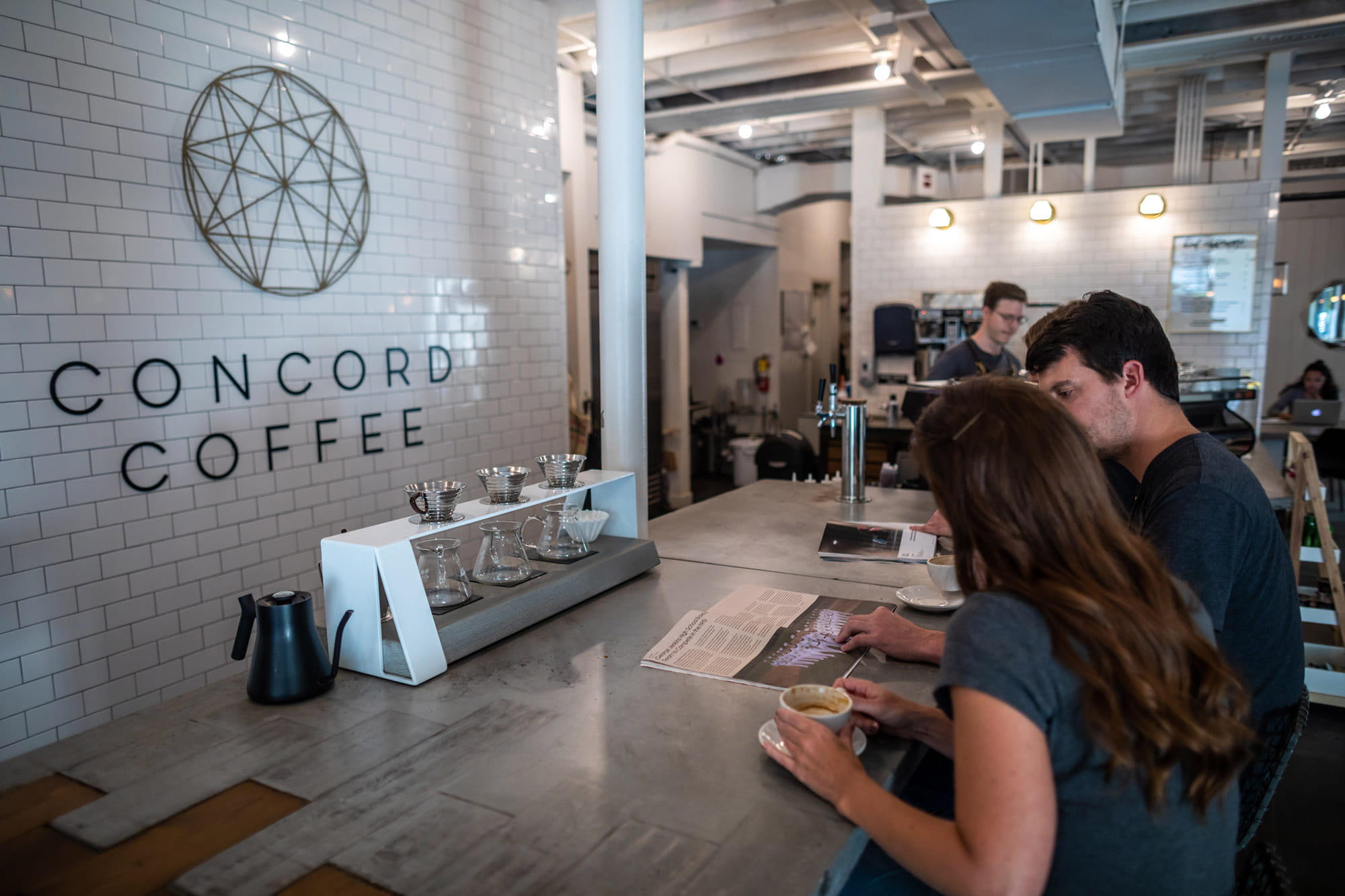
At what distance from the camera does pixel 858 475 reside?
12.2 feet

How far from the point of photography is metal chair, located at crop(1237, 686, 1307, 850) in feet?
5.68

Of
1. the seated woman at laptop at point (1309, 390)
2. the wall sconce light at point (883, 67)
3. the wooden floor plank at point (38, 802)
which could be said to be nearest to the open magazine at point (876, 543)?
the wooden floor plank at point (38, 802)

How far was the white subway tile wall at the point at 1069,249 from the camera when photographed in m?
6.83

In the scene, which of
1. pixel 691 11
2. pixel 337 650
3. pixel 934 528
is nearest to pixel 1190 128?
pixel 691 11

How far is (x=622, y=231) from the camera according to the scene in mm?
3201

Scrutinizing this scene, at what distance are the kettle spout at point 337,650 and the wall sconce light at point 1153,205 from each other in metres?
7.18

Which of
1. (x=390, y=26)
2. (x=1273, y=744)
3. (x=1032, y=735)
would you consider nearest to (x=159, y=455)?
(x=390, y=26)

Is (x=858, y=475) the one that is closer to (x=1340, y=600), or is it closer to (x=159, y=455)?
(x=1340, y=600)

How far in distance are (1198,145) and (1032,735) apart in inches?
307

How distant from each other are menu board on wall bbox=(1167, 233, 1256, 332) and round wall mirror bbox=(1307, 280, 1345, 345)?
440 cm

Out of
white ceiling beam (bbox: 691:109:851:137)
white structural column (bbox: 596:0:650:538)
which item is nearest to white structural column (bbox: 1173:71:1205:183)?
white ceiling beam (bbox: 691:109:851:137)

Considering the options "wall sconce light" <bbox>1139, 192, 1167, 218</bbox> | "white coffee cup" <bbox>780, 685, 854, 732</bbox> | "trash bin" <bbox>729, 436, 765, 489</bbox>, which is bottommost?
"trash bin" <bbox>729, 436, 765, 489</bbox>

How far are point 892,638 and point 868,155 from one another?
6844 mm

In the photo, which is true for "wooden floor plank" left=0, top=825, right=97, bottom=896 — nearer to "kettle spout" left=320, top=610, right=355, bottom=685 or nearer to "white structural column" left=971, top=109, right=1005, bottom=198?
"kettle spout" left=320, top=610, right=355, bottom=685
